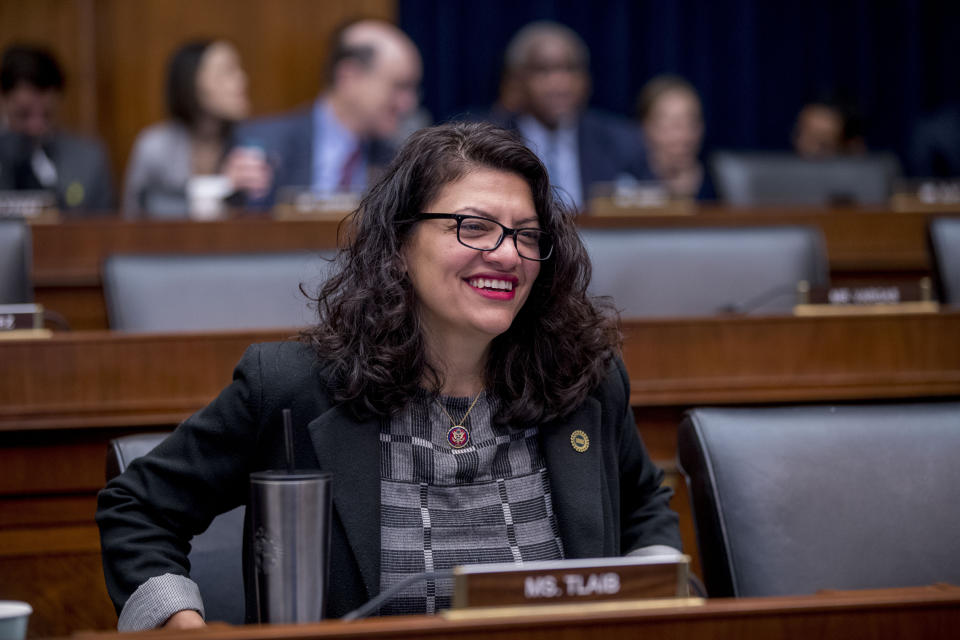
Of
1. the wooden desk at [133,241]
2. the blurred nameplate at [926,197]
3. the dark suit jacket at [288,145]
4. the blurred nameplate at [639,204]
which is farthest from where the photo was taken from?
the dark suit jacket at [288,145]

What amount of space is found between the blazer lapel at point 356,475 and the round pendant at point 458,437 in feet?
0.31

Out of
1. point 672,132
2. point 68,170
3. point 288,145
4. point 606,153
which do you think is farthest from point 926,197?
point 68,170

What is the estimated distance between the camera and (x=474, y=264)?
1.39m

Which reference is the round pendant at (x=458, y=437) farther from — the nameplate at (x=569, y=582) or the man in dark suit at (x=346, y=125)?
the man in dark suit at (x=346, y=125)

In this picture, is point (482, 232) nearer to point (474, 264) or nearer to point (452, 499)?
point (474, 264)

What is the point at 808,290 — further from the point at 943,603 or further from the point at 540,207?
the point at 943,603

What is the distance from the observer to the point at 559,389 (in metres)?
1.45

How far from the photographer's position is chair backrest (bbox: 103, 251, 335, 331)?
85.5 inches

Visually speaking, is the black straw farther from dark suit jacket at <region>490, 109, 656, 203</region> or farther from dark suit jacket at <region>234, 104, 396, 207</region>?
dark suit jacket at <region>490, 109, 656, 203</region>

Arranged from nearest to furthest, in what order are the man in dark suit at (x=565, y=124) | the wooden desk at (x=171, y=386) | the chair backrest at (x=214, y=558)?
the chair backrest at (x=214, y=558) → the wooden desk at (x=171, y=386) → the man in dark suit at (x=565, y=124)

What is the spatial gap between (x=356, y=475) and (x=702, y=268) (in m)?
1.34

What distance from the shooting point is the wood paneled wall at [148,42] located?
499 cm

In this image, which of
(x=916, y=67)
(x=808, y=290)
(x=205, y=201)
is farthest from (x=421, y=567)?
(x=916, y=67)

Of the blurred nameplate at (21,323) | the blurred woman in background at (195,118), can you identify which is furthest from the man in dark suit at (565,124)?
the blurred nameplate at (21,323)
